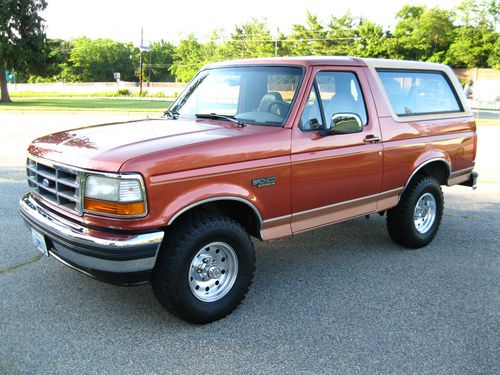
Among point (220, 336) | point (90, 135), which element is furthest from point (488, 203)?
point (90, 135)

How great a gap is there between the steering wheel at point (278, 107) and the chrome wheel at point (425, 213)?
222cm

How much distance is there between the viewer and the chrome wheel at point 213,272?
140 inches

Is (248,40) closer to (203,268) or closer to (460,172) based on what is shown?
(460,172)

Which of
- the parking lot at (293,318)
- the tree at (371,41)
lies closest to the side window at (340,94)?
the parking lot at (293,318)

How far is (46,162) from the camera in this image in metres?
3.63

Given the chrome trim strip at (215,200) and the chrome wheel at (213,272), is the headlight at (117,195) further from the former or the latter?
the chrome wheel at (213,272)

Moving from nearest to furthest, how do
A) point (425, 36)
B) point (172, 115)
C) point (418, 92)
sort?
point (172, 115) < point (418, 92) < point (425, 36)

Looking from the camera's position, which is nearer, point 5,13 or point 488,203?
point 488,203

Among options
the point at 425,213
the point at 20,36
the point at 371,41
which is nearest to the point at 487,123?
the point at 425,213

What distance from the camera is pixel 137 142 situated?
3445 mm

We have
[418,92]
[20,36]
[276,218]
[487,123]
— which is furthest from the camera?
[20,36]

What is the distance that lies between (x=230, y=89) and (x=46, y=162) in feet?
6.07

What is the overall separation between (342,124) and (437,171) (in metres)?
2.14

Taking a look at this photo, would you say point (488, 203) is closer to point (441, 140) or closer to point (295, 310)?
point (441, 140)
